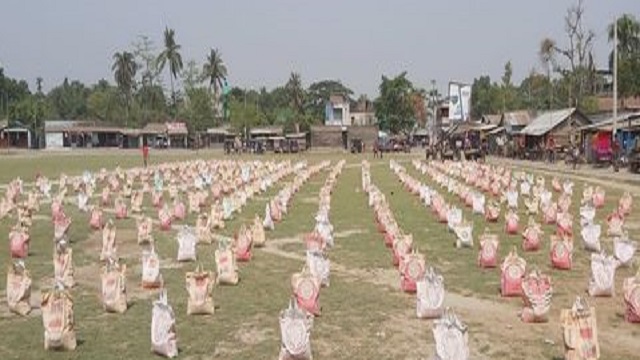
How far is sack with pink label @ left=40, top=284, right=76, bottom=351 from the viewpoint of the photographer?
32.2 ft

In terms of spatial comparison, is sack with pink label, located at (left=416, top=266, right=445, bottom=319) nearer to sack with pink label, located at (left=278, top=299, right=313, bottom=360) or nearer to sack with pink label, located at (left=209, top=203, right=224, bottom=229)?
sack with pink label, located at (left=278, top=299, right=313, bottom=360)

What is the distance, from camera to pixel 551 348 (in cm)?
961

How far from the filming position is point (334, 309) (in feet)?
38.7

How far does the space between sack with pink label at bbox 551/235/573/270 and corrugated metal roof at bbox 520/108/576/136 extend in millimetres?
47227

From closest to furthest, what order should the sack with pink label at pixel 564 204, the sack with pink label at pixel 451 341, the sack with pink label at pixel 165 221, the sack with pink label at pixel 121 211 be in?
the sack with pink label at pixel 451 341, the sack with pink label at pixel 564 204, the sack with pink label at pixel 165 221, the sack with pink label at pixel 121 211

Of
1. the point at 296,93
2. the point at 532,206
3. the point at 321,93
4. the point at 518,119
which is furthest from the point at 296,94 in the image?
the point at 532,206

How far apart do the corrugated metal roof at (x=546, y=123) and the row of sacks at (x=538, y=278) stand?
47.4 meters

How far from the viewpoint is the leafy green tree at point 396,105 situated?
102125mm

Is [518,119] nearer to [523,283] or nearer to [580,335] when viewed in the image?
[523,283]

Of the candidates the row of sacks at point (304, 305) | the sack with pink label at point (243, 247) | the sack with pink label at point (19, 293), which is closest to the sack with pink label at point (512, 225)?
the row of sacks at point (304, 305)

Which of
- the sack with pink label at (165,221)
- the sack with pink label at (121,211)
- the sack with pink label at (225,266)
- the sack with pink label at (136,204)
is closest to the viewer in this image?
the sack with pink label at (225,266)

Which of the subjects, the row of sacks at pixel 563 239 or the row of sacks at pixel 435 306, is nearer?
the row of sacks at pixel 435 306

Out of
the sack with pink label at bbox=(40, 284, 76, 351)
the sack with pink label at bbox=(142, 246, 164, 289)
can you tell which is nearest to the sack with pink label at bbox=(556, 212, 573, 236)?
the sack with pink label at bbox=(142, 246, 164, 289)

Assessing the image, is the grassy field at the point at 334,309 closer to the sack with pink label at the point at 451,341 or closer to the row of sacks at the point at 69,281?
the row of sacks at the point at 69,281
